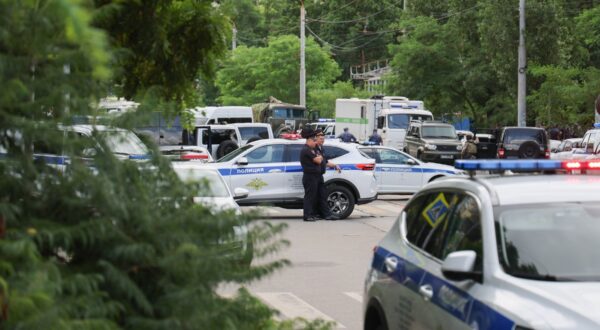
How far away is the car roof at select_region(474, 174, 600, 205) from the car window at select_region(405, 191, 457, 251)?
0.29m

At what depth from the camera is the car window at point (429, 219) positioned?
6395 millimetres

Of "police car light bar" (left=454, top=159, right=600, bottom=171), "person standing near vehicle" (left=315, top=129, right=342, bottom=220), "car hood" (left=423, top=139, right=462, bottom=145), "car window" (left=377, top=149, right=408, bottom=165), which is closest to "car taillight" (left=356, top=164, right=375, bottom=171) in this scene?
"person standing near vehicle" (left=315, top=129, right=342, bottom=220)

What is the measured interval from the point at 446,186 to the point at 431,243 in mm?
412

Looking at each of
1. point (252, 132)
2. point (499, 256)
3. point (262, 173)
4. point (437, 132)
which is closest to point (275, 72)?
point (437, 132)

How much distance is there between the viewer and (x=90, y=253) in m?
3.86

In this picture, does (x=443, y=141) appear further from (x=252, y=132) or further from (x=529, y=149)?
(x=252, y=132)

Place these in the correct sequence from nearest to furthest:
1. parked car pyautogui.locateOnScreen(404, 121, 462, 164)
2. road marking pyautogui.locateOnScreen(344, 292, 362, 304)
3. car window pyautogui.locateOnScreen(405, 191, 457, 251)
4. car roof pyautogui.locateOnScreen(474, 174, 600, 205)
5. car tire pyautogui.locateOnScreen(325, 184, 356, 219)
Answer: car roof pyautogui.locateOnScreen(474, 174, 600, 205) < car window pyautogui.locateOnScreen(405, 191, 457, 251) < road marking pyautogui.locateOnScreen(344, 292, 362, 304) < car tire pyautogui.locateOnScreen(325, 184, 356, 219) < parked car pyautogui.locateOnScreen(404, 121, 462, 164)

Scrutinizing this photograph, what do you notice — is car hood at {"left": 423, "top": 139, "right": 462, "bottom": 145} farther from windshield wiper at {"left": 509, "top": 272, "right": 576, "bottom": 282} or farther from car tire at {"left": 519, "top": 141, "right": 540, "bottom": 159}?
windshield wiper at {"left": 509, "top": 272, "right": 576, "bottom": 282}

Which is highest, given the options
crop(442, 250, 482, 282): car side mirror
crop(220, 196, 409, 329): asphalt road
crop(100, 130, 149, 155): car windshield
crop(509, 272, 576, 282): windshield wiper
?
crop(100, 130, 149, 155): car windshield

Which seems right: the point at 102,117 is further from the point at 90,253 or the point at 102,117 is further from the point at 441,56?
the point at 441,56

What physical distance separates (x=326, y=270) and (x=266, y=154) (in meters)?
7.56

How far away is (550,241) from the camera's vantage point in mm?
5805

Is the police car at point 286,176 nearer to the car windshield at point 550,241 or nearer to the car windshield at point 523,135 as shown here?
the car windshield at point 550,241

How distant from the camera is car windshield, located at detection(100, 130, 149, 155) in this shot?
4.00m
